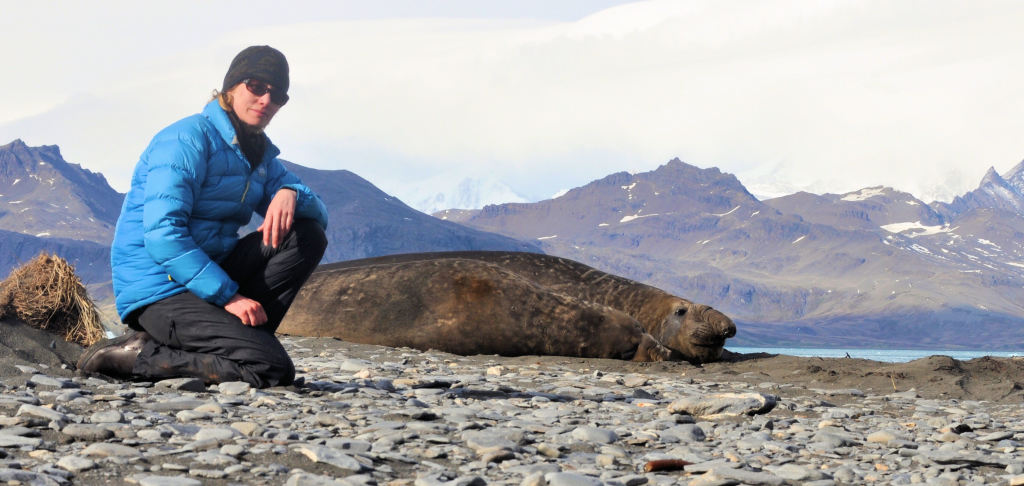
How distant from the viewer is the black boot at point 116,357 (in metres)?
6.13

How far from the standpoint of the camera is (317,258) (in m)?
6.50

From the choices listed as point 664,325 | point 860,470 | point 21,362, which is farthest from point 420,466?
point 664,325

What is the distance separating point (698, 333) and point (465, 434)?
26.1ft

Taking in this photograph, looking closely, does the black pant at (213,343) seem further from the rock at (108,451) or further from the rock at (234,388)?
the rock at (108,451)

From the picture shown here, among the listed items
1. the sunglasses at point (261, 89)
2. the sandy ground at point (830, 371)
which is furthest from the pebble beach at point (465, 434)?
the sunglasses at point (261, 89)

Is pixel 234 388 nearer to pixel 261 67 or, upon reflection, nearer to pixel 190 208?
pixel 190 208

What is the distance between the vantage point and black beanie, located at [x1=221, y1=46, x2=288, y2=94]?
595 cm

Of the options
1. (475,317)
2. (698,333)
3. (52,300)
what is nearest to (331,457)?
(52,300)

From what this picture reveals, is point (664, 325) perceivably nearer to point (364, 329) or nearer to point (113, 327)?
point (364, 329)

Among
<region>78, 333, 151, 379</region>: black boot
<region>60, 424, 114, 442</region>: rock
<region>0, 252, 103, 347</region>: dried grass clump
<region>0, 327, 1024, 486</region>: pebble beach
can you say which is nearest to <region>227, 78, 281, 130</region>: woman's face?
<region>78, 333, 151, 379</region>: black boot

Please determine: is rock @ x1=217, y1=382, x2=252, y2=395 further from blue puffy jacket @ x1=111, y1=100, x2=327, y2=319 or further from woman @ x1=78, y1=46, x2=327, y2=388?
blue puffy jacket @ x1=111, y1=100, x2=327, y2=319

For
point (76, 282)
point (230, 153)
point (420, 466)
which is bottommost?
point (420, 466)

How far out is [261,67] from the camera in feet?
19.5

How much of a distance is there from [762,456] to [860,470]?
0.45m
